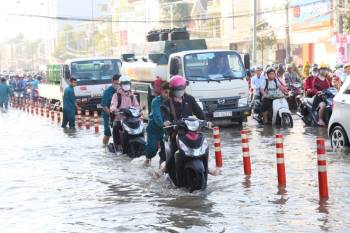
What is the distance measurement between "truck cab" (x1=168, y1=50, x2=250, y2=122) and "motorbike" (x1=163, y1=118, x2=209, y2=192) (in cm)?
913

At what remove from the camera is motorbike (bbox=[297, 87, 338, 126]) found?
59.3ft

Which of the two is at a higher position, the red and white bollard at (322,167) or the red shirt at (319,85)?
the red shirt at (319,85)

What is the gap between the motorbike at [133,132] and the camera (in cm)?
1416

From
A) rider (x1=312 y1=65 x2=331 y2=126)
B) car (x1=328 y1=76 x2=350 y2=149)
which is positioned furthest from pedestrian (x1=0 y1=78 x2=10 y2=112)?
car (x1=328 y1=76 x2=350 y2=149)

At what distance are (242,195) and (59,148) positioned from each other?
8142 millimetres

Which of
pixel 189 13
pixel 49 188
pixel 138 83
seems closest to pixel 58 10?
pixel 189 13

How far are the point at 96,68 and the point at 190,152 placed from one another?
20.1m

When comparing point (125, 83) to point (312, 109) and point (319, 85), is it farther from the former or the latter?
point (312, 109)

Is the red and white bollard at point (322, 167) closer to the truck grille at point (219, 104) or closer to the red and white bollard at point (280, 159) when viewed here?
the red and white bollard at point (280, 159)

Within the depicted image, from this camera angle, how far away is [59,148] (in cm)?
1716

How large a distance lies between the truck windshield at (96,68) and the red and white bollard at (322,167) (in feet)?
68.0

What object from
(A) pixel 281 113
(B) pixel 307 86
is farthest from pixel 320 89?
(A) pixel 281 113

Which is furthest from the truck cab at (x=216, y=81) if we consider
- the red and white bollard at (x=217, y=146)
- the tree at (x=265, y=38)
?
the tree at (x=265, y=38)

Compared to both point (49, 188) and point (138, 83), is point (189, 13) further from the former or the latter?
point (49, 188)
